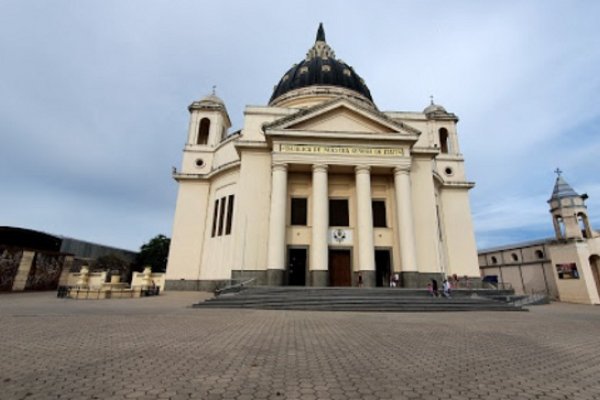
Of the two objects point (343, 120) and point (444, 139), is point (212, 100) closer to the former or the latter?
point (343, 120)

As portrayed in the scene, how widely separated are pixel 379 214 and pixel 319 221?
5.80 metres

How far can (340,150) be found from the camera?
71.5ft

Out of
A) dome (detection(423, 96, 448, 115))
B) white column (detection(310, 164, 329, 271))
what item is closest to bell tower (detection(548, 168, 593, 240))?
dome (detection(423, 96, 448, 115))

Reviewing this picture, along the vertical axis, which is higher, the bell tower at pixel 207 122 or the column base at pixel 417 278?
the bell tower at pixel 207 122

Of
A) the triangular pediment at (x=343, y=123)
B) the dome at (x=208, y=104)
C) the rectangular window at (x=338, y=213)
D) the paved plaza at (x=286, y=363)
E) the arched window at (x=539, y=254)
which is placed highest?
the dome at (x=208, y=104)

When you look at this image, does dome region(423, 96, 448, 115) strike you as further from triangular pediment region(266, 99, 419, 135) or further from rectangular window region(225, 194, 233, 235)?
rectangular window region(225, 194, 233, 235)

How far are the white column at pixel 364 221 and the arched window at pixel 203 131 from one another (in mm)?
19558

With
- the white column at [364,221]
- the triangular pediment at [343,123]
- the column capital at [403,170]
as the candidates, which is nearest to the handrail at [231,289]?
the white column at [364,221]

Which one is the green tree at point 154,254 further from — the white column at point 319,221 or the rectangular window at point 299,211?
the white column at point 319,221

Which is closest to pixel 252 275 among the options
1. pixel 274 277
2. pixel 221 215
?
pixel 274 277

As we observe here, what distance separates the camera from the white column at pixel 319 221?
19.3 meters

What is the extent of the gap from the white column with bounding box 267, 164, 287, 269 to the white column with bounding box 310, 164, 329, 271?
6.93 feet

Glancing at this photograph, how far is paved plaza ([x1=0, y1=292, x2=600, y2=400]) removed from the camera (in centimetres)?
345

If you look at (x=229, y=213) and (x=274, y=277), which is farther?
(x=229, y=213)
